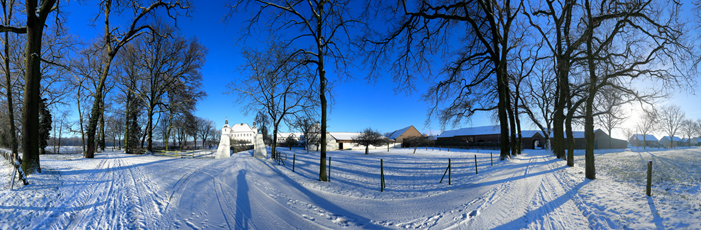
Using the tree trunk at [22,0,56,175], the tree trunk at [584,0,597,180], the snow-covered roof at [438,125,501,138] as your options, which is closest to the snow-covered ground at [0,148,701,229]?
the tree trunk at [584,0,597,180]

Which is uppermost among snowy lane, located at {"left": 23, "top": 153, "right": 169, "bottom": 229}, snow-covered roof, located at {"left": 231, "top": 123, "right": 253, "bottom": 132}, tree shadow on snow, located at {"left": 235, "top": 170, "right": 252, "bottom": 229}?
snow-covered roof, located at {"left": 231, "top": 123, "right": 253, "bottom": 132}

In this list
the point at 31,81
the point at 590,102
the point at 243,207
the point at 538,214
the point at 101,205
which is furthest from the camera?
the point at 590,102

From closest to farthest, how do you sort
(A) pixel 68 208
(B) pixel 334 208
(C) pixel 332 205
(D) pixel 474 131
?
1. (A) pixel 68 208
2. (B) pixel 334 208
3. (C) pixel 332 205
4. (D) pixel 474 131

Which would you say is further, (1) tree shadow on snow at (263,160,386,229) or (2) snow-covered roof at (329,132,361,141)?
(2) snow-covered roof at (329,132,361,141)

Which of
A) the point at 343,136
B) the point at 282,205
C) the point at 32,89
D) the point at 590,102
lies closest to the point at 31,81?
the point at 32,89

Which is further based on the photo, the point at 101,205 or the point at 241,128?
the point at 241,128

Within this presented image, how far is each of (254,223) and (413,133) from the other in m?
62.5

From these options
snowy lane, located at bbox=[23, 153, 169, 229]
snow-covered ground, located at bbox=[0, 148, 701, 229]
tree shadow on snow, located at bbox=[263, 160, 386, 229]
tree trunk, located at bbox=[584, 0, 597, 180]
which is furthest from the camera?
tree trunk, located at bbox=[584, 0, 597, 180]

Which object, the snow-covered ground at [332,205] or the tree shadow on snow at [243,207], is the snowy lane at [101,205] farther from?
the tree shadow on snow at [243,207]

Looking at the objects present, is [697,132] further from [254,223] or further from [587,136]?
[254,223]

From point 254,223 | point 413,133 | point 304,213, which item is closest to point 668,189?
point 304,213

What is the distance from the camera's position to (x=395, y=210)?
19.4 ft

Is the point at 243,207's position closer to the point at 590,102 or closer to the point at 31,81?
the point at 31,81

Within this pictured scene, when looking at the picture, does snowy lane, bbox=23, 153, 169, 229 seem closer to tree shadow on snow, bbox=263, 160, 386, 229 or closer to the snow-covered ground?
the snow-covered ground
